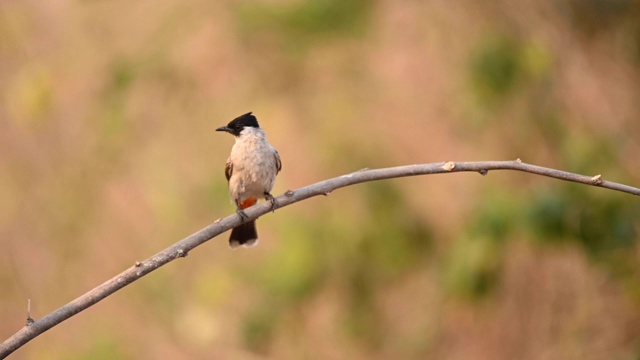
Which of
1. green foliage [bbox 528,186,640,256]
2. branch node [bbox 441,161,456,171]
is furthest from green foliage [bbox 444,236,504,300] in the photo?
branch node [bbox 441,161,456,171]

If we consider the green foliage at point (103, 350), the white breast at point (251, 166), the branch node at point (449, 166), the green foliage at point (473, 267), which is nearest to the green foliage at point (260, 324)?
the green foliage at point (103, 350)

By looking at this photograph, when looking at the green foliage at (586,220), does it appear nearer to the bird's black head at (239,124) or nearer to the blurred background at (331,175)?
the blurred background at (331,175)

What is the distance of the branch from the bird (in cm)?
116

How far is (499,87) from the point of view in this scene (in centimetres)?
517

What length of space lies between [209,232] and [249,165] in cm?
136

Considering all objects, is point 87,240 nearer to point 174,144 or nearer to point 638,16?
point 174,144

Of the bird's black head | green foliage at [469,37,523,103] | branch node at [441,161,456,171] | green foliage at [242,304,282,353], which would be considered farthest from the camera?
green foliage at [242,304,282,353]

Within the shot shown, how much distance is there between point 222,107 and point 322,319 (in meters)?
1.85

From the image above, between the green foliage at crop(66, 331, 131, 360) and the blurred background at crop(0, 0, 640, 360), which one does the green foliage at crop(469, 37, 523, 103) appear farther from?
the green foliage at crop(66, 331, 131, 360)

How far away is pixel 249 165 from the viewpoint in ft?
12.4

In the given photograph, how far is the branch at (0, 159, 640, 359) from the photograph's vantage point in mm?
2213

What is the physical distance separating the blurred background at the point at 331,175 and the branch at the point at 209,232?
235 centimetres

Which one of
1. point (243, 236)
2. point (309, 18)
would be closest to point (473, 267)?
point (243, 236)

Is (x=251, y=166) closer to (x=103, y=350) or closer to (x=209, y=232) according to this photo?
(x=209, y=232)
